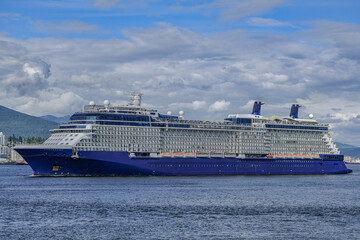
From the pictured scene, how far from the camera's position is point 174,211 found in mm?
58875

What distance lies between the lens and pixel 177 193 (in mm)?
75938

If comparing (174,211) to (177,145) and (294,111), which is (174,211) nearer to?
(177,145)

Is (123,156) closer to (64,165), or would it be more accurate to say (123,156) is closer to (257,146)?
(64,165)

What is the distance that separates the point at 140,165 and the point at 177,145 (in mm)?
10822

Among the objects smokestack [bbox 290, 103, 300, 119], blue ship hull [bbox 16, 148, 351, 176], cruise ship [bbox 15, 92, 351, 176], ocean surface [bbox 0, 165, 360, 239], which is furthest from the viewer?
smokestack [bbox 290, 103, 300, 119]

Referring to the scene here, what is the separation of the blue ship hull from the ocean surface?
8.08m

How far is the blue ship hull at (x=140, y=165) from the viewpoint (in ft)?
318

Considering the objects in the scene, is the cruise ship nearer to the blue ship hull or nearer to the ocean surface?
the blue ship hull

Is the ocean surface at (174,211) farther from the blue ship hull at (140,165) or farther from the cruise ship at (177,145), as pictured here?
the cruise ship at (177,145)

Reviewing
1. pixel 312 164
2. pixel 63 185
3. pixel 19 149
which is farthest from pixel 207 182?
pixel 312 164

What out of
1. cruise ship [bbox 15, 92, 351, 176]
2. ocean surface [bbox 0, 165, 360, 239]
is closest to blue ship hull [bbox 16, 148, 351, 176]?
cruise ship [bbox 15, 92, 351, 176]

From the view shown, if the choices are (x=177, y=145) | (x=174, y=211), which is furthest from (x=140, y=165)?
(x=174, y=211)

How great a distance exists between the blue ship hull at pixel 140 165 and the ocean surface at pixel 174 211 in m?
8.08

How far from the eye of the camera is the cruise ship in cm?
9838
